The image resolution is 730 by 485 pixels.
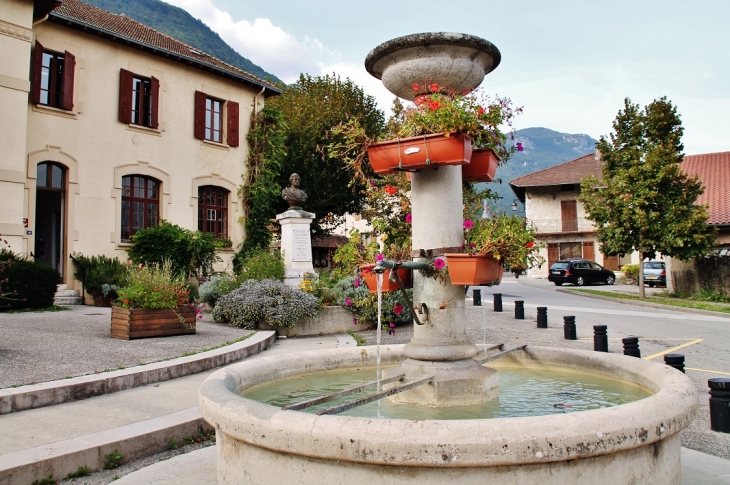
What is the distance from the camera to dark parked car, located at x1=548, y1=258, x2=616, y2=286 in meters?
30.0

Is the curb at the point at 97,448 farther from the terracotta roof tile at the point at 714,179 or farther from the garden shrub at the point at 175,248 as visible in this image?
the terracotta roof tile at the point at 714,179

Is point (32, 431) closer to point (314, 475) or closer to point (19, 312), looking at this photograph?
point (314, 475)

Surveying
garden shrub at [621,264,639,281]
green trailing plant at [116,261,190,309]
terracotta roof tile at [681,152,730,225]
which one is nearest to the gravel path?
green trailing plant at [116,261,190,309]

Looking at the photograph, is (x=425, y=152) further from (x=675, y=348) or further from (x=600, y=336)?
(x=675, y=348)

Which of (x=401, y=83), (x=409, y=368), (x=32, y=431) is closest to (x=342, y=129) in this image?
(x=401, y=83)

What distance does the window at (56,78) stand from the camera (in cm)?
1485

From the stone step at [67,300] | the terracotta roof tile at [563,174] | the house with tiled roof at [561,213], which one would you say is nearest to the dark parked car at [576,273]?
the house with tiled roof at [561,213]

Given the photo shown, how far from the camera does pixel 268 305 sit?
1030 centimetres

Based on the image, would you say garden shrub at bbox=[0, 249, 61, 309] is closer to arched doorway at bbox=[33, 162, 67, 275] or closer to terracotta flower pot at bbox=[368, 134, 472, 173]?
arched doorway at bbox=[33, 162, 67, 275]

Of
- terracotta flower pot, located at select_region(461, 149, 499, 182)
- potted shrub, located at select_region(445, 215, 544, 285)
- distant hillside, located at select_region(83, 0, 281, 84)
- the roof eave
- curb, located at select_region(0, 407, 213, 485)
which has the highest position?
distant hillside, located at select_region(83, 0, 281, 84)

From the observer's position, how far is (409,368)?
358 cm

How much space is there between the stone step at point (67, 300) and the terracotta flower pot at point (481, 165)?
12827 millimetres

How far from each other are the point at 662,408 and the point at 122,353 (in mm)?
6609

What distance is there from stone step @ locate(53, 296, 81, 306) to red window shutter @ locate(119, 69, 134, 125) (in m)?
5.36
